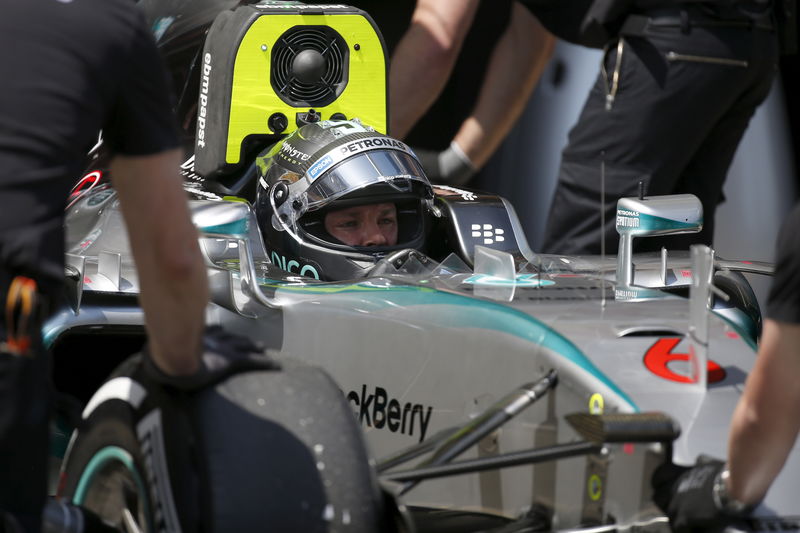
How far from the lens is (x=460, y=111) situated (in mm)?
7066

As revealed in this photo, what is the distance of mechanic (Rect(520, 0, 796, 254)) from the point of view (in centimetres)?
472

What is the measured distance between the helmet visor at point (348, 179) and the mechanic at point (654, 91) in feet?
3.56

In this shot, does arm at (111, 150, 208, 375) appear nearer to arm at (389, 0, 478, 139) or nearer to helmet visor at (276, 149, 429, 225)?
helmet visor at (276, 149, 429, 225)

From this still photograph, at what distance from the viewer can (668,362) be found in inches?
104

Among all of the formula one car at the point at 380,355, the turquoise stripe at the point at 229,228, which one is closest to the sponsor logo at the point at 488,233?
the formula one car at the point at 380,355

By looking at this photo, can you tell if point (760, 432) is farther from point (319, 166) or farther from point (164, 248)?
point (319, 166)

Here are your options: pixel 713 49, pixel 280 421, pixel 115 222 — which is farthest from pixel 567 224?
pixel 280 421

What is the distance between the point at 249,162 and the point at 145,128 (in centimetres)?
228

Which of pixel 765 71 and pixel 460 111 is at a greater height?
pixel 765 71

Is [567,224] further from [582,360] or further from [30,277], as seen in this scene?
[30,277]

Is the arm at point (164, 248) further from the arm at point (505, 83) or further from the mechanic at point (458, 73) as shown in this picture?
the arm at point (505, 83)

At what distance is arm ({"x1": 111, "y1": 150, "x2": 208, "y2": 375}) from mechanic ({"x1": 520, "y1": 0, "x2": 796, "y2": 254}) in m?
2.56

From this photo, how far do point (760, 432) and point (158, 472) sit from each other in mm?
1068

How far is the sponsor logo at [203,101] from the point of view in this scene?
444 centimetres
